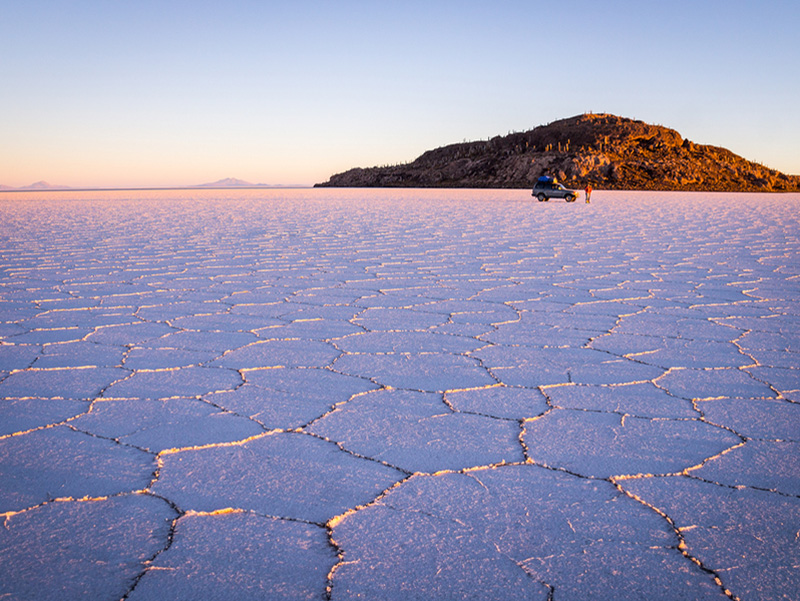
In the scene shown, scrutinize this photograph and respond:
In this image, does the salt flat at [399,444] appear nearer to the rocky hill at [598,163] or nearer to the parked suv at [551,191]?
the parked suv at [551,191]

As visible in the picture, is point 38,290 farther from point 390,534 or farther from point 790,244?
point 790,244

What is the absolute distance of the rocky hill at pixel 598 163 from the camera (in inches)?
2549

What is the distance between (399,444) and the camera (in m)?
1.87

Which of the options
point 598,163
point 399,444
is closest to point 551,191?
point 399,444

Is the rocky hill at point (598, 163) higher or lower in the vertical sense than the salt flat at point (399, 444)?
higher

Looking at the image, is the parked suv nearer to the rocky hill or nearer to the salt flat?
the salt flat

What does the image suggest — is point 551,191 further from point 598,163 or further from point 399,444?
point 598,163

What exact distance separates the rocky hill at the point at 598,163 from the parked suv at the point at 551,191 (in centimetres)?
3753

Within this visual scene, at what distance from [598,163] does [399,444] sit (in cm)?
6902

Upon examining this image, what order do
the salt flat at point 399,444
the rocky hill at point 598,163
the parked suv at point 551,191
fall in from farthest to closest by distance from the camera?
the rocky hill at point 598,163 → the parked suv at point 551,191 → the salt flat at point 399,444

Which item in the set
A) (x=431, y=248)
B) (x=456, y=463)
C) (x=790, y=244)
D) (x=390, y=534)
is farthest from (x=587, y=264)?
(x=390, y=534)

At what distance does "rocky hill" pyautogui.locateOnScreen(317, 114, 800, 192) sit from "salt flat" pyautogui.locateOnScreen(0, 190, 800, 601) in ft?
189

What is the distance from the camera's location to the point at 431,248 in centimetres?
727

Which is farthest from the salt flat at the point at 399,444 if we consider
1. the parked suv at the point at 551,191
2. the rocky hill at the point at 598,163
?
the rocky hill at the point at 598,163
